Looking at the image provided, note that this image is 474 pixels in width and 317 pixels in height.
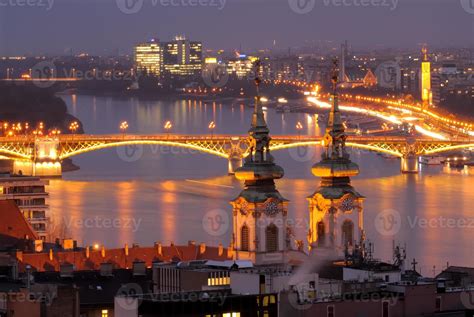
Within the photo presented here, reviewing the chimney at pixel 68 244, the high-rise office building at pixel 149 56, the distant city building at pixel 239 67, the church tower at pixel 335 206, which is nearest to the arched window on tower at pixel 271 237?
the church tower at pixel 335 206

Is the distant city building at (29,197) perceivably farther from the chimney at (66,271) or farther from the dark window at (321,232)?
the chimney at (66,271)

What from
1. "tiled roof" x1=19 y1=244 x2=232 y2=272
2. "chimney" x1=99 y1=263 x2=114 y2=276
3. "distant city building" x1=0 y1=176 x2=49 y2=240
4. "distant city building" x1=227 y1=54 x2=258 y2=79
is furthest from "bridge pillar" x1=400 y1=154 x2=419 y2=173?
"distant city building" x1=227 y1=54 x2=258 y2=79

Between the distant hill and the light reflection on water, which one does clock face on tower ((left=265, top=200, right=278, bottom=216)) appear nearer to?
the light reflection on water

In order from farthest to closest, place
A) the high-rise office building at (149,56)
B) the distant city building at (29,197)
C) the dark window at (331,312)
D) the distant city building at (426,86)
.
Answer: the high-rise office building at (149,56) < the distant city building at (426,86) < the distant city building at (29,197) < the dark window at (331,312)

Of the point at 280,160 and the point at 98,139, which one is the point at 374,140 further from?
the point at 98,139

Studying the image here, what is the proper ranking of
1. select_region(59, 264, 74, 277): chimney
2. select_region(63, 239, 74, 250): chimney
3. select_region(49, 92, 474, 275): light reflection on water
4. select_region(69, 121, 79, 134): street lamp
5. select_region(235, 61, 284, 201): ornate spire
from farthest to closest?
select_region(69, 121, 79, 134): street lamp → select_region(49, 92, 474, 275): light reflection on water → select_region(63, 239, 74, 250): chimney → select_region(235, 61, 284, 201): ornate spire → select_region(59, 264, 74, 277): chimney

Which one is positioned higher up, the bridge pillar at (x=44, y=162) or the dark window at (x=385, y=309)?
the bridge pillar at (x=44, y=162)

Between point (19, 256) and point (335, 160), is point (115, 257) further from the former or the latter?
point (335, 160)
